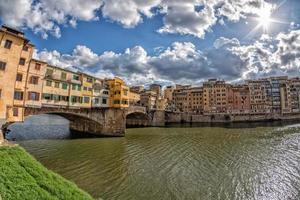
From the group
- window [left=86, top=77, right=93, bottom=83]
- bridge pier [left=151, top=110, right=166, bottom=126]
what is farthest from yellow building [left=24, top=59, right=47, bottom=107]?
bridge pier [left=151, top=110, right=166, bottom=126]

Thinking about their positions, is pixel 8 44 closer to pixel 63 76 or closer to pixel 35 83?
pixel 35 83

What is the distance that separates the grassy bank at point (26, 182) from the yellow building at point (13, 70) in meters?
15.2

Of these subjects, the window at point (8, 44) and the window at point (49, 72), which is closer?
the window at point (8, 44)

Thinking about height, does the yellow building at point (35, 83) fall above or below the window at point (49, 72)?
below

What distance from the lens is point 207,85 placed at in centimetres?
13425

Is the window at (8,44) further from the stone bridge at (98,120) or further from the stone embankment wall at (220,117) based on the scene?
the stone embankment wall at (220,117)

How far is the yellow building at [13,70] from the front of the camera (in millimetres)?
26719

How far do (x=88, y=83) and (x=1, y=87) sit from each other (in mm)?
22081

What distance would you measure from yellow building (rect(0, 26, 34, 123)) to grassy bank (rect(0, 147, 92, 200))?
50.0 feet

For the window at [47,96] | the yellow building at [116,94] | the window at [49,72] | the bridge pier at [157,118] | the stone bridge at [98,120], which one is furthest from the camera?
the bridge pier at [157,118]

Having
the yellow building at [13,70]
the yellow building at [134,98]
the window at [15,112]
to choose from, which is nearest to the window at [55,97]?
the yellow building at [13,70]

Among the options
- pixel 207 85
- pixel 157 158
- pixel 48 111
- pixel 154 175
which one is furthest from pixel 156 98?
pixel 154 175

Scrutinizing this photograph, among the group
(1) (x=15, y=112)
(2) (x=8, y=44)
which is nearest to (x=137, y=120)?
(1) (x=15, y=112)

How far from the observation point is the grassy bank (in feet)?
34.1
